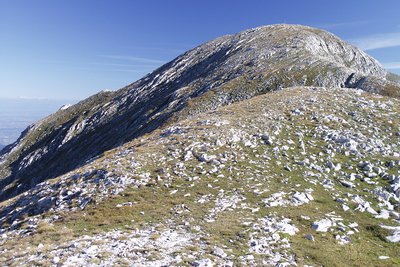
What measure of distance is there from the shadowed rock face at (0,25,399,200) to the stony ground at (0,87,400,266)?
32.1 meters

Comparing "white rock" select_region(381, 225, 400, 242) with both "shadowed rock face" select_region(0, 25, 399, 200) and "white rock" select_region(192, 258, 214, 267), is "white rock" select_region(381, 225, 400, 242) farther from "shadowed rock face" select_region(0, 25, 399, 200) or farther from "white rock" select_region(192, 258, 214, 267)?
"shadowed rock face" select_region(0, 25, 399, 200)

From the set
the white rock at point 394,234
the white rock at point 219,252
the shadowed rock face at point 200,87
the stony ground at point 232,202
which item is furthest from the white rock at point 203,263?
the shadowed rock face at point 200,87

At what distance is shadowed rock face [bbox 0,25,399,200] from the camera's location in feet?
209

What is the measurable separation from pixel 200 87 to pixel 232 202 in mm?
61756

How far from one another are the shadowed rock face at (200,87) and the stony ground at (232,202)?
32.1 m

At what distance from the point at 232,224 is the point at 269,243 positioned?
226 cm

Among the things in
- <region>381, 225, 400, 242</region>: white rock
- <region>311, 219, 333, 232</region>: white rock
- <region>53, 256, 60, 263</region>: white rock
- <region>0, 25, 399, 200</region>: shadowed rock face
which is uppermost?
<region>0, 25, 399, 200</region>: shadowed rock face

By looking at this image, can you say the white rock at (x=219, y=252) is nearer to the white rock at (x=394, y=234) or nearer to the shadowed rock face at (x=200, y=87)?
the white rock at (x=394, y=234)

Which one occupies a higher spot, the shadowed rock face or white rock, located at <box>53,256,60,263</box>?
the shadowed rock face

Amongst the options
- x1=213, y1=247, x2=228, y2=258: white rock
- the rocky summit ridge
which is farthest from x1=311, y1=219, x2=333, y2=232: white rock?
x1=213, y1=247, x2=228, y2=258: white rock

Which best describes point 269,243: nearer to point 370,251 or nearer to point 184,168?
point 370,251

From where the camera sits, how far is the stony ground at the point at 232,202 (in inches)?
522

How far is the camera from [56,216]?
1766cm

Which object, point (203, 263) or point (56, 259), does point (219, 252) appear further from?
point (56, 259)
